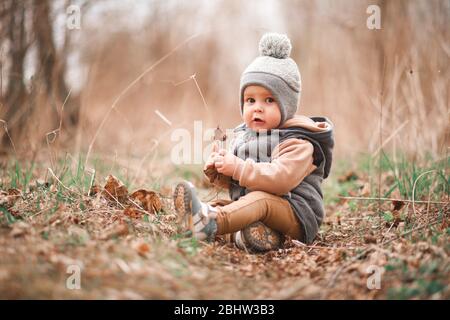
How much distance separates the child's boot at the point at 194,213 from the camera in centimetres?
217

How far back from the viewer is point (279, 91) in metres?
2.42

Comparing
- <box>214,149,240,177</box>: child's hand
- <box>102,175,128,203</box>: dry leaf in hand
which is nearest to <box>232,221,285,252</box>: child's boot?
<box>214,149,240,177</box>: child's hand

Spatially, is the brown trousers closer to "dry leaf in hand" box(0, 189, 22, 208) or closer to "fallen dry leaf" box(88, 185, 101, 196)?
"fallen dry leaf" box(88, 185, 101, 196)

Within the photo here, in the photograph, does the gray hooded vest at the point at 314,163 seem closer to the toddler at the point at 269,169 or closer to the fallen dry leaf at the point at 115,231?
the toddler at the point at 269,169

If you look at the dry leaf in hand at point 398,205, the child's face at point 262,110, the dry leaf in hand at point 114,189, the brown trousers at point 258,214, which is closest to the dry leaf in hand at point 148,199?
the dry leaf in hand at point 114,189

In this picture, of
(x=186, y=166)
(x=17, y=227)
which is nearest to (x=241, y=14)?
(x=186, y=166)

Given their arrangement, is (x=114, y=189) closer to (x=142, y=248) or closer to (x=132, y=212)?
(x=132, y=212)

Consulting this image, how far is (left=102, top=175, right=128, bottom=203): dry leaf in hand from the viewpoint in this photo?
261cm

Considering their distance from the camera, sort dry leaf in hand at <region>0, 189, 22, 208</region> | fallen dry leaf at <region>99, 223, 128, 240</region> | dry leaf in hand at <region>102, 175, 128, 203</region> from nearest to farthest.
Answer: fallen dry leaf at <region>99, 223, 128, 240</region> → dry leaf in hand at <region>0, 189, 22, 208</region> → dry leaf in hand at <region>102, 175, 128, 203</region>

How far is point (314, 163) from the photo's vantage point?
2.47 m

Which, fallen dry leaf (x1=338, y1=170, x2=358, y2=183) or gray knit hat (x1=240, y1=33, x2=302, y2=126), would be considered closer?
gray knit hat (x1=240, y1=33, x2=302, y2=126)

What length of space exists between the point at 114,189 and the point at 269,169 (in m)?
0.90

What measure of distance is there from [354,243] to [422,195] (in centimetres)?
80
